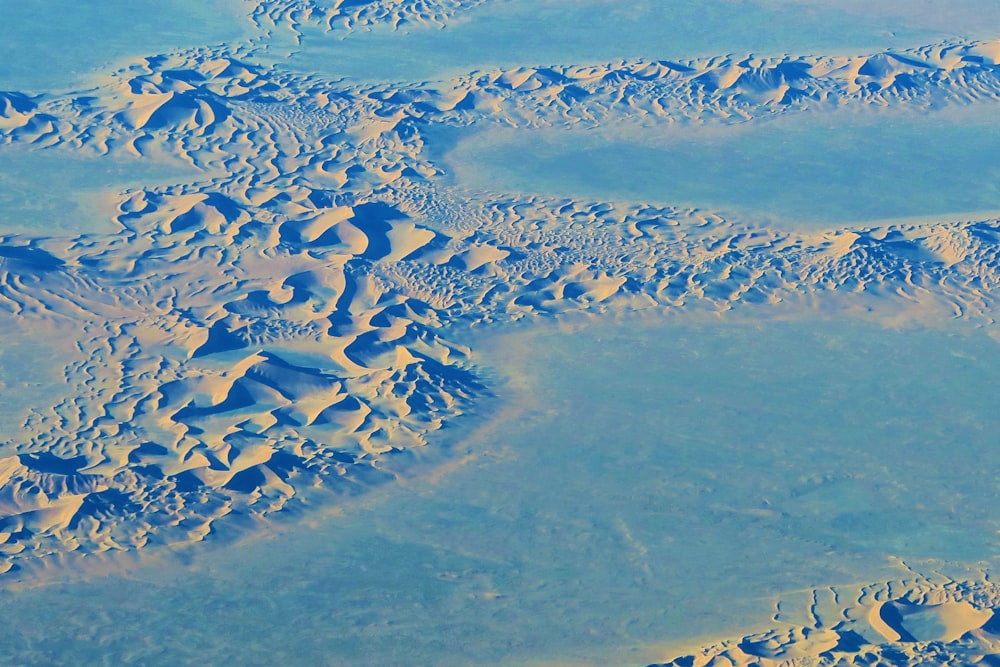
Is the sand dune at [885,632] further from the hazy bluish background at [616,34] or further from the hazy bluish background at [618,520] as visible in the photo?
the hazy bluish background at [616,34]

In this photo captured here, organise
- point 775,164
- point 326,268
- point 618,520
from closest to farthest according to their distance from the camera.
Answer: point 618,520, point 326,268, point 775,164

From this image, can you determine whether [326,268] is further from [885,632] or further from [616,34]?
[616,34]

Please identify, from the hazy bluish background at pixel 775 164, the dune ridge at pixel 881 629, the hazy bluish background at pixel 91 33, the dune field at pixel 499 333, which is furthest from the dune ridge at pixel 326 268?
the dune ridge at pixel 881 629

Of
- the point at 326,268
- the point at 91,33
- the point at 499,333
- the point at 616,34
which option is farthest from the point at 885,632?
the point at 91,33

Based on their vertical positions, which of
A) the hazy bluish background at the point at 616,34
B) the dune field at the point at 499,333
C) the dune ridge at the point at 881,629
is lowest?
the dune ridge at the point at 881,629

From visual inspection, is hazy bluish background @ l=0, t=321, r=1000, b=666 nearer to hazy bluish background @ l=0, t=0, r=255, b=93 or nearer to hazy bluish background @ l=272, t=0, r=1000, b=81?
hazy bluish background @ l=272, t=0, r=1000, b=81


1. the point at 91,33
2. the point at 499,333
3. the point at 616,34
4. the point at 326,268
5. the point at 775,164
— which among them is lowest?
the point at 499,333

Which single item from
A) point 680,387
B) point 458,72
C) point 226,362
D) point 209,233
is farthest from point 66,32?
point 680,387
